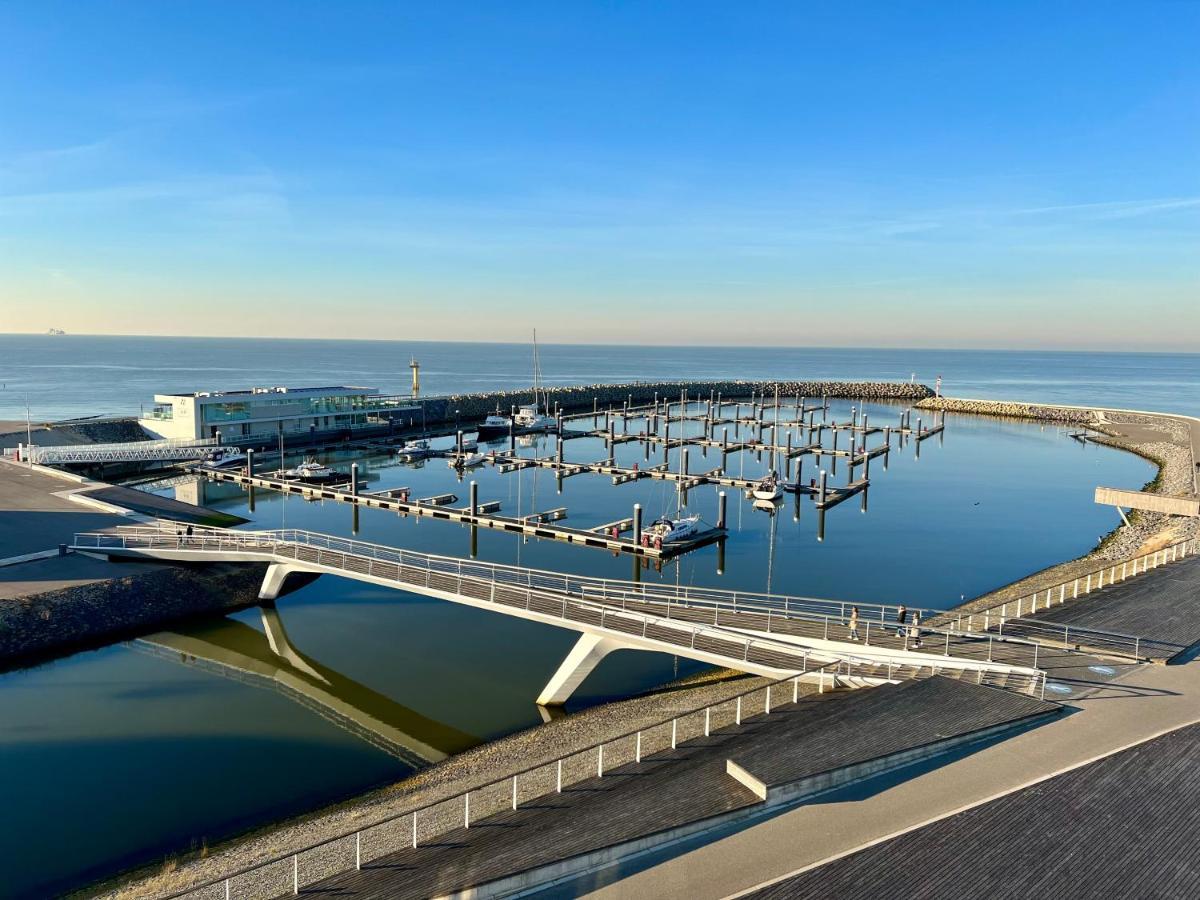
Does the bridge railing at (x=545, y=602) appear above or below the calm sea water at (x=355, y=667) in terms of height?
above

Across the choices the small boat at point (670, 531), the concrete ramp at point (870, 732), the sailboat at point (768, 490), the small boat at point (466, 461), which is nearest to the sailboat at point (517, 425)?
the small boat at point (466, 461)

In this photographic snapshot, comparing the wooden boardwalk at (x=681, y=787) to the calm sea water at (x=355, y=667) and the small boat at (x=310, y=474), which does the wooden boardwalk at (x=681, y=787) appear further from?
the small boat at (x=310, y=474)

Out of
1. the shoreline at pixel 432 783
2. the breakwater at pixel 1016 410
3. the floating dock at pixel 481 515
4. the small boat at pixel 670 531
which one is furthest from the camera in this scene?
the breakwater at pixel 1016 410

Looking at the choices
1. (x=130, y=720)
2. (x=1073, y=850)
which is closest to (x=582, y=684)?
(x=130, y=720)

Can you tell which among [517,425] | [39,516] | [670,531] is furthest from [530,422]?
[39,516]

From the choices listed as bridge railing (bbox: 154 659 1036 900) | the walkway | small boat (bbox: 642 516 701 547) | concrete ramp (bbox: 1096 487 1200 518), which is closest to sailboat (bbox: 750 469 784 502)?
small boat (bbox: 642 516 701 547)

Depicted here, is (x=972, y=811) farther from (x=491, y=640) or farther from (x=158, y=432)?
(x=158, y=432)

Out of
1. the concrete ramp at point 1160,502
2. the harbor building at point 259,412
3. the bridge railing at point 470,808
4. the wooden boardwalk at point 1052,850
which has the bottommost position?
the bridge railing at point 470,808

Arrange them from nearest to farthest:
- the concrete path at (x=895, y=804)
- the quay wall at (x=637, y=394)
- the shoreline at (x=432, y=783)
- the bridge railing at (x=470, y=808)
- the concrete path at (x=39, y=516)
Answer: the concrete path at (x=895, y=804)
the bridge railing at (x=470, y=808)
the shoreline at (x=432, y=783)
the concrete path at (x=39, y=516)
the quay wall at (x=637, y=394)
